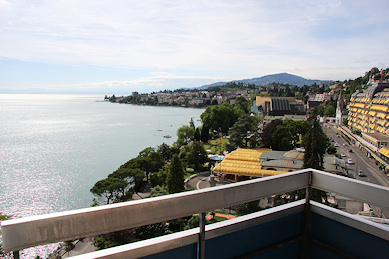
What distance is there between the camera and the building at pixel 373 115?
69.5 feet

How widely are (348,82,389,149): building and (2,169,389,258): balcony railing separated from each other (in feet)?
75.1

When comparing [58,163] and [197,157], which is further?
[58,163]

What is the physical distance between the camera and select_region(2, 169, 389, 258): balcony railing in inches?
28.7

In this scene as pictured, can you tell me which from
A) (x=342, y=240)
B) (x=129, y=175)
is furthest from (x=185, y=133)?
(x=342, y=240)

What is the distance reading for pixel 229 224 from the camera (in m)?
1.05

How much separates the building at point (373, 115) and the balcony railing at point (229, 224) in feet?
75.1

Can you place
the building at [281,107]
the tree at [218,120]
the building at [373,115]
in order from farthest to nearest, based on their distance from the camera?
the building at [281,107] < the tree at [218,120] < the building at [373,115]

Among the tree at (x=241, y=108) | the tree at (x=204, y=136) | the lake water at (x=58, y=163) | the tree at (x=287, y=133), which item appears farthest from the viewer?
the tree at (x=241, y=108)

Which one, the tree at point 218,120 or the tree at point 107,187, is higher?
the tree at point 218,120

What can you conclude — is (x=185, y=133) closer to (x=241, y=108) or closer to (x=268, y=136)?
(x=268, y=136)

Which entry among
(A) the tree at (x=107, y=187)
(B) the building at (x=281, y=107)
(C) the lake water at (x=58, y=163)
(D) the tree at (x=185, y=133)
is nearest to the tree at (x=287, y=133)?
(D) the tree at (x=185, y=133)

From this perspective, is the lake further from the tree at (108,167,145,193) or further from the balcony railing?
the balcony railing

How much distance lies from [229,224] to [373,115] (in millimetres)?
28351

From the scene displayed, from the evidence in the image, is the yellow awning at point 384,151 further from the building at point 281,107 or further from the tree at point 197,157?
the building at point 281,107
